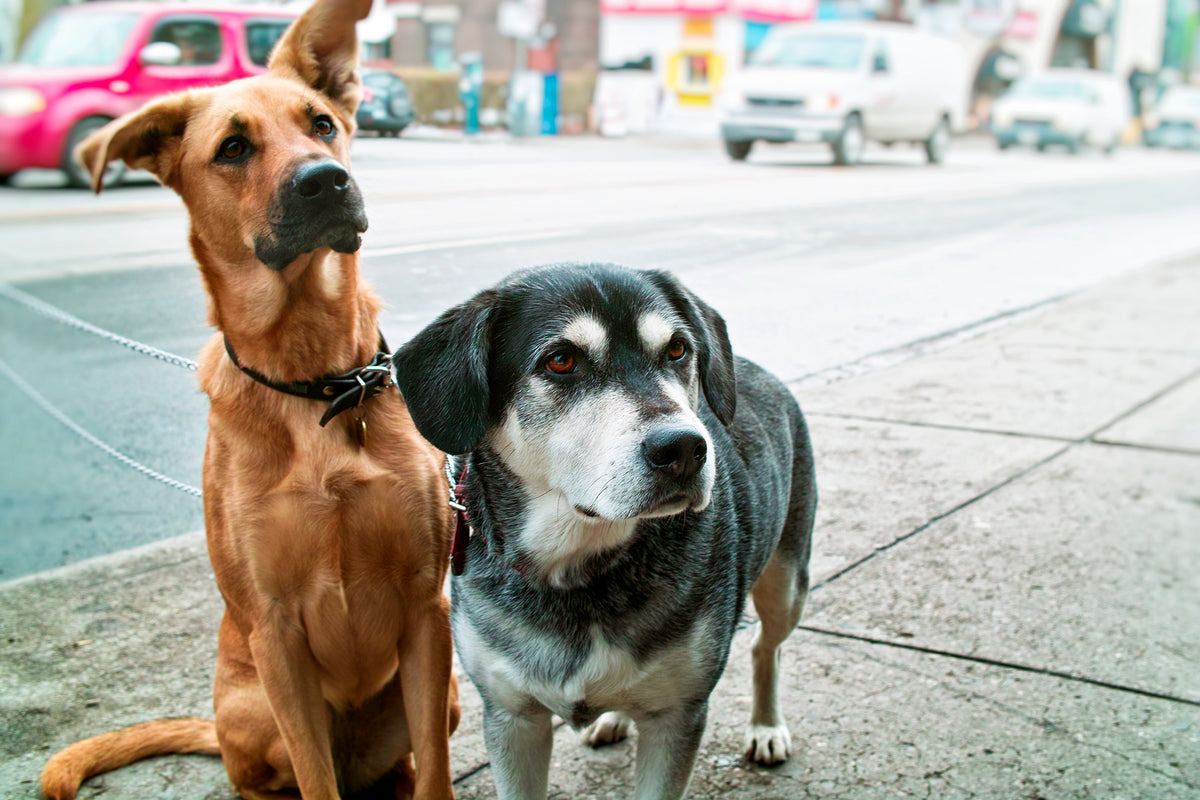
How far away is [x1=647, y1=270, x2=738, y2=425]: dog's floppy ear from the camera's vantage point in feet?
8.53

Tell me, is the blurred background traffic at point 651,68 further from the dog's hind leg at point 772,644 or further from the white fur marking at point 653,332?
the dog's hind leg at point 772,644

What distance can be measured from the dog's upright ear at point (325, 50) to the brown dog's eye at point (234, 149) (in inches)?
10.6

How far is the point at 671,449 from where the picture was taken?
2.17 meters

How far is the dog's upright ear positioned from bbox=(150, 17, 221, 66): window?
1.22 metres

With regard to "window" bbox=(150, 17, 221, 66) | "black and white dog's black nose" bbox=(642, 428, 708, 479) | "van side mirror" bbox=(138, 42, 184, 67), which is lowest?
"black and white dog's black nose" bbox=(642, 428, 708, 479)

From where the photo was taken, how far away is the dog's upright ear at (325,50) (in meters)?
2.71

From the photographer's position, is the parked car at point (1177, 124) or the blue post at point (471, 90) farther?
the parked car at point (1177, 124)

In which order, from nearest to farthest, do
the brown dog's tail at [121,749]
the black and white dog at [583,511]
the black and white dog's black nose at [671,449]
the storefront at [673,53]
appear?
the black and white dog's black nose at [671,449] → the black and white dog at [583,511] → the brown dog's tail at [121,749] → the storefront at [673,53]

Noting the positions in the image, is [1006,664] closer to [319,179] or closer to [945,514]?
[945,514]

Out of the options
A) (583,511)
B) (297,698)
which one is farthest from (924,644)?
(297,698)

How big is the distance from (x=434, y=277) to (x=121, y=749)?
2.35 m

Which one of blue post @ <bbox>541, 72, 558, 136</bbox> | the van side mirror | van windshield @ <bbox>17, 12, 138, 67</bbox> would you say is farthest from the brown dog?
blue post @ <bbox>541, 72, 558, 136</bbox>

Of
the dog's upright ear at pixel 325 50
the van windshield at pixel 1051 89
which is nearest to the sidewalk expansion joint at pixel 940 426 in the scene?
the dog's upright ear at pixel 325 50

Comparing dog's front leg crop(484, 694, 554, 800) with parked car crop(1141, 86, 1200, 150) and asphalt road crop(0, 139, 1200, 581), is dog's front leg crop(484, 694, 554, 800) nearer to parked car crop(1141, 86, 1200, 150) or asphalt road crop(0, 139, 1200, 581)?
asphalt road crop(0, 139, 1200, 581)
